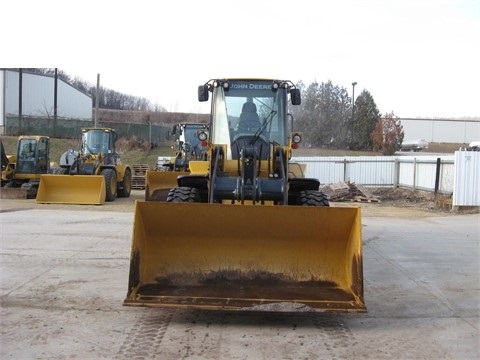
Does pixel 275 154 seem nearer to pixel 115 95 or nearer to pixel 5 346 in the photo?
pixel 5 346

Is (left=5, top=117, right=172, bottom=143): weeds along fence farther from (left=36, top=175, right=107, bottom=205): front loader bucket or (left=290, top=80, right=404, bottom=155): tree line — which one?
(left=36, top=175, right=107, bottom=205): front loader bucket

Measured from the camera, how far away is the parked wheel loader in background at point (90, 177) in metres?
18.2

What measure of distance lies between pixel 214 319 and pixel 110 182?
14587 mm

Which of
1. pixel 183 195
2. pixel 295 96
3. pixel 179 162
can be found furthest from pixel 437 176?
pixel 183 195

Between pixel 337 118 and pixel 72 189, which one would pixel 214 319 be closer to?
pixel 72 189

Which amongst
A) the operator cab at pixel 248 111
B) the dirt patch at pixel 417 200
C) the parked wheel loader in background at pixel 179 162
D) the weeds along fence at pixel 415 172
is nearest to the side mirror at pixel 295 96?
the operator cab at pixel 248 111

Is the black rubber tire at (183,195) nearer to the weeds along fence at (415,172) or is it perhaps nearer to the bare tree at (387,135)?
the weeds along fence at (415,172)

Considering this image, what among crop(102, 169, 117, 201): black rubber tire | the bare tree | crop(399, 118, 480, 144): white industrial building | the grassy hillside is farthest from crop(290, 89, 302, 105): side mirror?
crop(399, 118, 480, 144): white industrial building

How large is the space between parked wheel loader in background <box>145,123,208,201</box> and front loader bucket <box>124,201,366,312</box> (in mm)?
8563

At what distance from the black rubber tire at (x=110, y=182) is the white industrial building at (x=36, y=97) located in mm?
25676

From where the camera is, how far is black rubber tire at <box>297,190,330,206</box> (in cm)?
755

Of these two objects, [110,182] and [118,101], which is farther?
[118,101]

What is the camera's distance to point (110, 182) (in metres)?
19.3

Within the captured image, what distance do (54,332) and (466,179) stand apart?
15.6 metres
